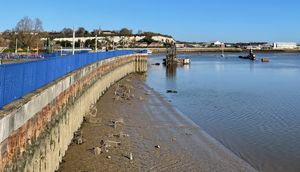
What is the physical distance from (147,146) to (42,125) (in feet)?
24.7

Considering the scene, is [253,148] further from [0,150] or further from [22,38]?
[22,38]

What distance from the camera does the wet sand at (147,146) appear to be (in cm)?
1531

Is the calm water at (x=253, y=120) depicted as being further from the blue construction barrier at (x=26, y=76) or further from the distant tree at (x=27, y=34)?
the distant tree at (x=27, y=34)

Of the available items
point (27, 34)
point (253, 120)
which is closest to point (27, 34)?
point (27, 34)

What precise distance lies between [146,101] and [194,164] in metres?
17.6

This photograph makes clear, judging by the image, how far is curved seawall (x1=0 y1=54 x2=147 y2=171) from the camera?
327 inches

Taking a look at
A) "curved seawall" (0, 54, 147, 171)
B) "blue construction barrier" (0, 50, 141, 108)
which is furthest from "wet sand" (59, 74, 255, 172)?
"blue construction barrier" (0, 50, 141, 108)

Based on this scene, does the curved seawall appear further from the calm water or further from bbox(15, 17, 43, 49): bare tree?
bbox(15, 17, 43, 49): bare tree

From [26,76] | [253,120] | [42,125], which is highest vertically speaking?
[26,76]

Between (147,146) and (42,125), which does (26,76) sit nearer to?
(42,125)

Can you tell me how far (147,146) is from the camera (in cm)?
1828

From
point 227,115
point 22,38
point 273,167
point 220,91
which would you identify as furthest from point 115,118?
point 22,38

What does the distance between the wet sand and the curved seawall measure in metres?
0.86

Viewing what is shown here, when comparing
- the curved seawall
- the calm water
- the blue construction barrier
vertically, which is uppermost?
the blue construction barrier
